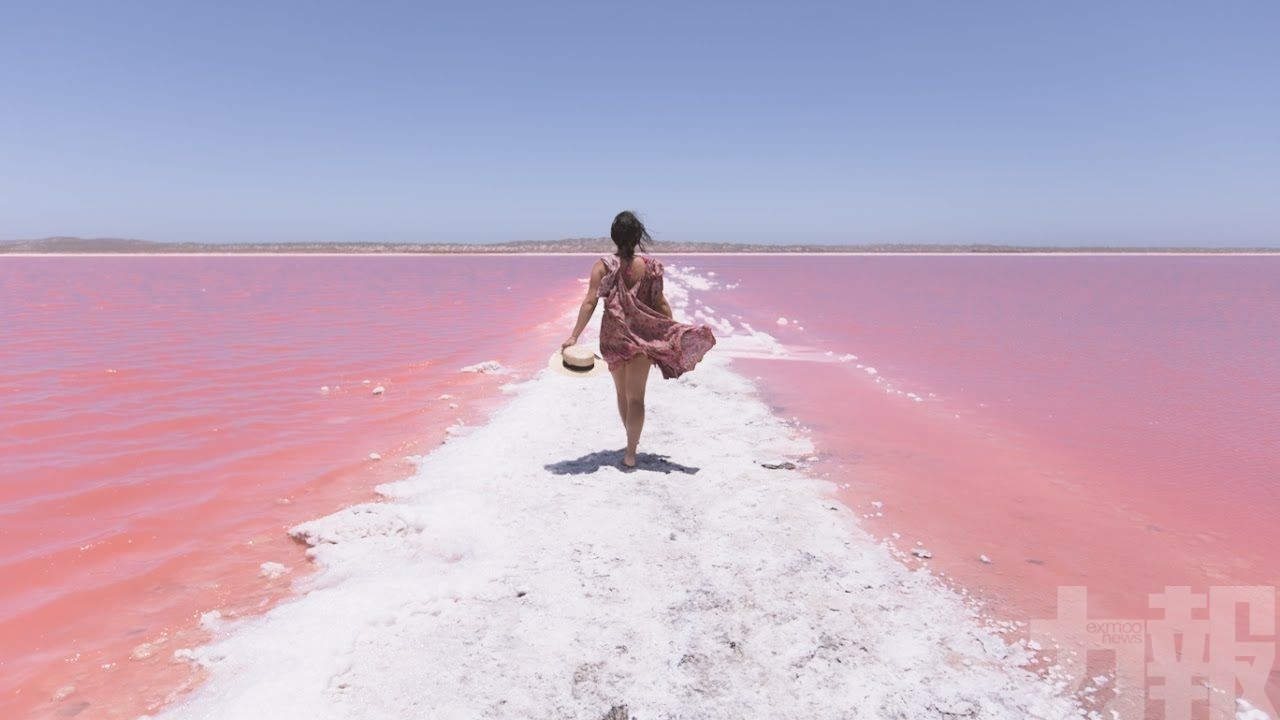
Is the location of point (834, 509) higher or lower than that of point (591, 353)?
lower

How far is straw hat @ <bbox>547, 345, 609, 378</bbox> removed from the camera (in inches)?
186

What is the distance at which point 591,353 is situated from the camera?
476 cm

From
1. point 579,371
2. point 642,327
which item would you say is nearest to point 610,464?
point 579,371

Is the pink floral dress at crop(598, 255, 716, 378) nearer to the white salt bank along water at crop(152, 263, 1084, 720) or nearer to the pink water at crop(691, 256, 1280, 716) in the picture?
the white salt bank along water at crop(152, 263, 1084, 720)

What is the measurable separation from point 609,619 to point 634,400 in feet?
7.25

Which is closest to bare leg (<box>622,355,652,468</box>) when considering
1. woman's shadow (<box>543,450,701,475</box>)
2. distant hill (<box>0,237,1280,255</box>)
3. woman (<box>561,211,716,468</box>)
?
woman (<box>561,211,716,468</box>)

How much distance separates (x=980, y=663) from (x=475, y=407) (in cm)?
524

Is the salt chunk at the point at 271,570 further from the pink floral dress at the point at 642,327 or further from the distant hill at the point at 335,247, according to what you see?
the distant hill at the point at 335,247

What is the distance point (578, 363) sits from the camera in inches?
186

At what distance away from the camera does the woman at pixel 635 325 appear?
462 cm

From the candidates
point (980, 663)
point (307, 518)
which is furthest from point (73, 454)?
point (980, 663)

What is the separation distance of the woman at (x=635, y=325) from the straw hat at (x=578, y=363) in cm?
7

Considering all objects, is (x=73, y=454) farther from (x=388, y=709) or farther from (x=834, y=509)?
(x=834, y=509)

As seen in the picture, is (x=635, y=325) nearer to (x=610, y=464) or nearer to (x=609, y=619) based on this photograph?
(x=610, y=464)
